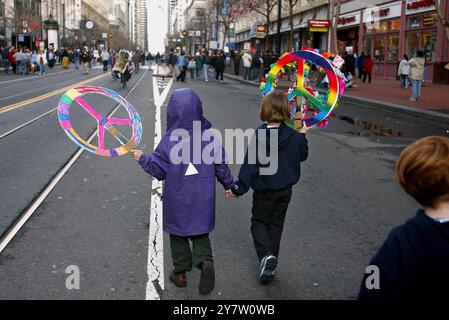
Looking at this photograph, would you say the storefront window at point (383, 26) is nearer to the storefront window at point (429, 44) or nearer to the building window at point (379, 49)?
the building window at point (379, 49)

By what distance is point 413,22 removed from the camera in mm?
30641

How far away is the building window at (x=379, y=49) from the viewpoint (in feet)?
113

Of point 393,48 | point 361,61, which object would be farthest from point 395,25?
point 361,61

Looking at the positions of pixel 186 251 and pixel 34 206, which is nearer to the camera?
pixel 186 251

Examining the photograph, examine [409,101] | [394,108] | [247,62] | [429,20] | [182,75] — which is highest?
[429,20]

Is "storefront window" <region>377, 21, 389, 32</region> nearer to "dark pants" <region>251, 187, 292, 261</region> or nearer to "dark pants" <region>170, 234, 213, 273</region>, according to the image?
"dark pants" <region>251, 187, 292, 261</region>

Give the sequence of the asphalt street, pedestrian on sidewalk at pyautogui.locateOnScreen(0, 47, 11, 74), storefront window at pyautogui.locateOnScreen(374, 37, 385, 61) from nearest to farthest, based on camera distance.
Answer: the asphalt street, storefront window at pyautogui.locateOnScreen(374, 37, 385, 61), pedestrian on sidewalk at pyautogui.locateOnScreen(0, 47, 11, 74)

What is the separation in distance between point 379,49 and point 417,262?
35.2m

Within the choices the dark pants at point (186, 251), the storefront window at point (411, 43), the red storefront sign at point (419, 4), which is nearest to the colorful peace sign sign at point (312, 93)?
the dark pants at point (186, 251)

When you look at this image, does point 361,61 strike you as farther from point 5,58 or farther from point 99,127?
point 99,127

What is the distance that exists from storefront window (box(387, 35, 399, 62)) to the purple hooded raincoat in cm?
3105

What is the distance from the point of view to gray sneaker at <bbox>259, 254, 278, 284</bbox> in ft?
13.0

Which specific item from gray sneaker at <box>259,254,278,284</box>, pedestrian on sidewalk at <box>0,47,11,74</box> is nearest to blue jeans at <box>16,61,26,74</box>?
pedestrian on sidewalk at <box>0,47,11,74</box>

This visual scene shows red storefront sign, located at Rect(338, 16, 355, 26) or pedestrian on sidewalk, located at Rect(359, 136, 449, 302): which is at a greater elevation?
red storefront sign, located at Rect(338, 16, 355, 26)
